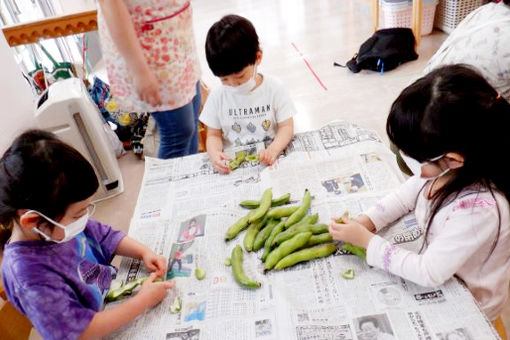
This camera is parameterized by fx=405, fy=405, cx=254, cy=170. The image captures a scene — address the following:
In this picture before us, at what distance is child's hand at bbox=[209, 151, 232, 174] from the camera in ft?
4.51

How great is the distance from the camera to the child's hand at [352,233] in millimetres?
953

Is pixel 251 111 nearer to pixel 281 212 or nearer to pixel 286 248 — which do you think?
pixel 281 212

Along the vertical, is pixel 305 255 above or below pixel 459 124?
below

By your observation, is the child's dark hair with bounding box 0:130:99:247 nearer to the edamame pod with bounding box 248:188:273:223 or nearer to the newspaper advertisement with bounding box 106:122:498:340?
the newspaper advertisement with bounding box 106:122:498:340

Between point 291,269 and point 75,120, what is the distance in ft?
4.90

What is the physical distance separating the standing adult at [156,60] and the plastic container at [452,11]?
2.42 m

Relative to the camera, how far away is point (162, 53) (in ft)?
4.53

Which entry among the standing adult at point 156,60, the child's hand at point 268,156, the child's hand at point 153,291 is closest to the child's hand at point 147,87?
the standing adult at point 156,60

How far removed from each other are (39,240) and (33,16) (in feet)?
9.30

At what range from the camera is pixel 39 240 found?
0.90 m

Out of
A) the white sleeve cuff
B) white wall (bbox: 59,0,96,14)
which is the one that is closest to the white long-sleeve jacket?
the white sleeve cuff

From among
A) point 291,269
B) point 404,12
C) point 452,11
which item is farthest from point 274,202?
point 452,11

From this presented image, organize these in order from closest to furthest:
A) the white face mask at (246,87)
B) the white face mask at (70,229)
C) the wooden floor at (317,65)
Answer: the white face mask at (70,229)
the white face mask at (246,87)
the wooden floor at (317,65)

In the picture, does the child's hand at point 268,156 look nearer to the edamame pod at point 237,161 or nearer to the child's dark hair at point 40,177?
the edamame pod at point 237,161
